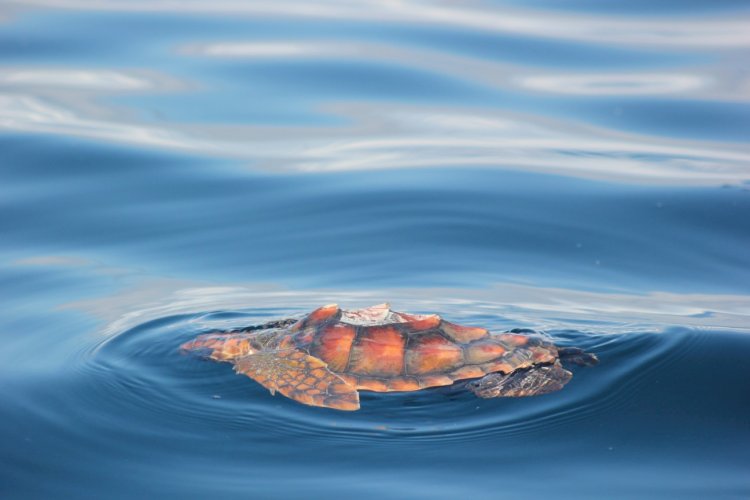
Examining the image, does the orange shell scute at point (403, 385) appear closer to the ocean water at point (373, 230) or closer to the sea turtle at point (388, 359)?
the sea turtle at point (388, 359)

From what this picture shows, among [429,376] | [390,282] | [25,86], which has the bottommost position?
[429,376]

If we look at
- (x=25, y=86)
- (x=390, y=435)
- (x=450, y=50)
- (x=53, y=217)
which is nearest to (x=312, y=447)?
(x=390, y=435)

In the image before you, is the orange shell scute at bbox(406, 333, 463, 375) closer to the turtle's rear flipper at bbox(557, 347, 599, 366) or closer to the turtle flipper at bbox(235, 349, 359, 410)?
the turtle flipper at bbox(235, 349, 359, 410)

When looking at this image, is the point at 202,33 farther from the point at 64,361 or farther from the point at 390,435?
the point at 390,435

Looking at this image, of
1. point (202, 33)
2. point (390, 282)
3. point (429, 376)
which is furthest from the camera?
point (202, 33)

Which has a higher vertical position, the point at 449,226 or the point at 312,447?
the point at 449,226

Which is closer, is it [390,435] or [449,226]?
[390,435]
